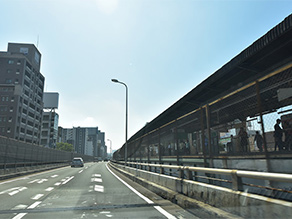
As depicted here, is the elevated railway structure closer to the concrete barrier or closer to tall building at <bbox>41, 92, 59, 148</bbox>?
the concrete barrier

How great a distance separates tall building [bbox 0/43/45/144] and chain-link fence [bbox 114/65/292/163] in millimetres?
82632

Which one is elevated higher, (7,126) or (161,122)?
(7,126)

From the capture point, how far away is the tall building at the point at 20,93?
7912 centimetres

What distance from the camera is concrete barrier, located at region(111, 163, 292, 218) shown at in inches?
137

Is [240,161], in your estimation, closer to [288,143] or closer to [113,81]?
[288,143]

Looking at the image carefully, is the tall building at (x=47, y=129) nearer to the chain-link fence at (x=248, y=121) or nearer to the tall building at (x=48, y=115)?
the tall building at (x=48, y=115)

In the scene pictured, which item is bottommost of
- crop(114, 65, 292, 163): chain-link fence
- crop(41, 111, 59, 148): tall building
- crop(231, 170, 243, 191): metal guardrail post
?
crop(231, 170, 243, 191): metal guardrail post

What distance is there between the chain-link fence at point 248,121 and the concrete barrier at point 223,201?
1245mm

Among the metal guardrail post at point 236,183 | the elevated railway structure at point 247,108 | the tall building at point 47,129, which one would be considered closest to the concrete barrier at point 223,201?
the metal guardrail post at point 236,183

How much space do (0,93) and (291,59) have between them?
9260 centimetres

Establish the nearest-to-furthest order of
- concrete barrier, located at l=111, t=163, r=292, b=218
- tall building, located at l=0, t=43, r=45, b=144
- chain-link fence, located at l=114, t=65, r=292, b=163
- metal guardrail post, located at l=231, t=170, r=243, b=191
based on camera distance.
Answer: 1. concrete barrier, located at l=111, t=163, r=292, b=218
2. metal guardrail post, located at l=231, t=170, r=243, b=191
3. chain-link fence, located at l=114, t=65, r=292, b=163
4. tall building, located at l=0, t=43, r=45, b=144

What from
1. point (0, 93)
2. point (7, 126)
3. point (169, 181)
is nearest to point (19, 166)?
point (169, 181)

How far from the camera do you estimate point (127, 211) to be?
6.03 m

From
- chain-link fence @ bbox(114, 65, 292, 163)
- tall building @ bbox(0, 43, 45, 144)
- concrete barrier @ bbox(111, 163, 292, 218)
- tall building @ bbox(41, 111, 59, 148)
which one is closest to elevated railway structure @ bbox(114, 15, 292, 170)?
chain-link fence @ bbox(114, 65, 292, 163)
